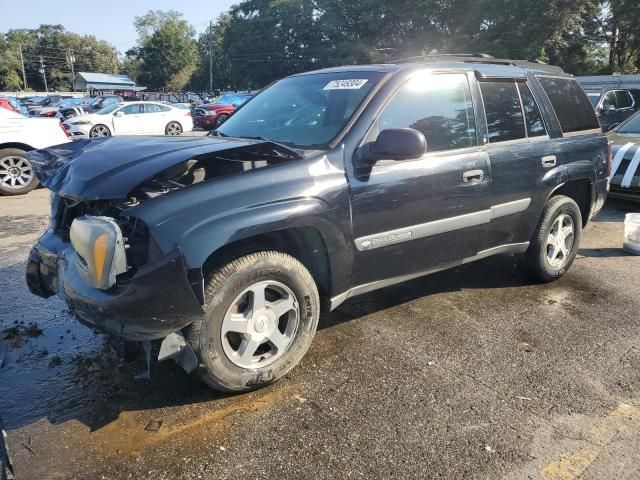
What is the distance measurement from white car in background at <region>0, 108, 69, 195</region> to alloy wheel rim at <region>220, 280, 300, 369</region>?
703cm

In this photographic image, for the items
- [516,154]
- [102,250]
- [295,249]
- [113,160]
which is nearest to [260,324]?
[295,249]

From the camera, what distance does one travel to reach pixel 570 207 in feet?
15.1

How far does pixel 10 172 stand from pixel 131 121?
10.9 metres

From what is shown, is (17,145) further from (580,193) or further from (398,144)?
(580,193)

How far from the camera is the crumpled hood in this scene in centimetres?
265

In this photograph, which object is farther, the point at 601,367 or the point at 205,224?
the point at 601,367

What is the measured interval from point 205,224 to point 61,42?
123 m

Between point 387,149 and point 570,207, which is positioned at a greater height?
point 387,149

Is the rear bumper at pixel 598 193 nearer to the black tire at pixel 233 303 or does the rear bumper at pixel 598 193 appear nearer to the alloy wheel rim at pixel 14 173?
the black tire at pixel 233 303

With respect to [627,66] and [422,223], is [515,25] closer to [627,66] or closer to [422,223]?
[627,66]

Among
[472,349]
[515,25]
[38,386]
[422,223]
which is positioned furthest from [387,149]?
[515,25]

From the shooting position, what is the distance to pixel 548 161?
4.23 meters

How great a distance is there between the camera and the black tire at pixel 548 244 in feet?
14.4

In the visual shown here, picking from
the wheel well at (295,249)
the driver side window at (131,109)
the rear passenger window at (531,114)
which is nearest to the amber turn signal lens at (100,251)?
the wheel well at (295,249)
